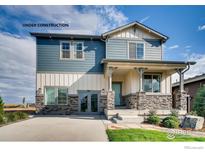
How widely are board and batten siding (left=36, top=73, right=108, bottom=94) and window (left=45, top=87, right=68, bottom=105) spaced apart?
25cm

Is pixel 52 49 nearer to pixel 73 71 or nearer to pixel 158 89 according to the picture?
pixel 73 71

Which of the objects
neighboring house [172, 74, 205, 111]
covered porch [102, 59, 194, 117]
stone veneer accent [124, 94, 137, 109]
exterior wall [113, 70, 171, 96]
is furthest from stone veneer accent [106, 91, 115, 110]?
neighboring house [172, 74, 205, 111]

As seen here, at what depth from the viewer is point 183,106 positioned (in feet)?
33.3

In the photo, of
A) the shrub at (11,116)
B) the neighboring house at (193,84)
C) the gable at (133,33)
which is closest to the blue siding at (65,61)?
the gable at (133,33)

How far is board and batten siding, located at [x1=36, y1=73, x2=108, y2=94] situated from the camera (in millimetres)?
11422

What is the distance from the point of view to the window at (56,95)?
37.9 feet

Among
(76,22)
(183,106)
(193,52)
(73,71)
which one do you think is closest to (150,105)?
(183,106)

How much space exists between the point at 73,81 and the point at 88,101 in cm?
146

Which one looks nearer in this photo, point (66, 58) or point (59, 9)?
point (59, 9)

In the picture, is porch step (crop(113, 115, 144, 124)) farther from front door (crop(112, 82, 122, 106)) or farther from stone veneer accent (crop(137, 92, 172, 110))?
front door (crop(112, 82, 122, 106))

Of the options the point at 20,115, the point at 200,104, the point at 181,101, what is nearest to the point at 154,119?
the point at 181,101

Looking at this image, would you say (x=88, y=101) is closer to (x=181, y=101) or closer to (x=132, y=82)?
(x=132, y=82)
